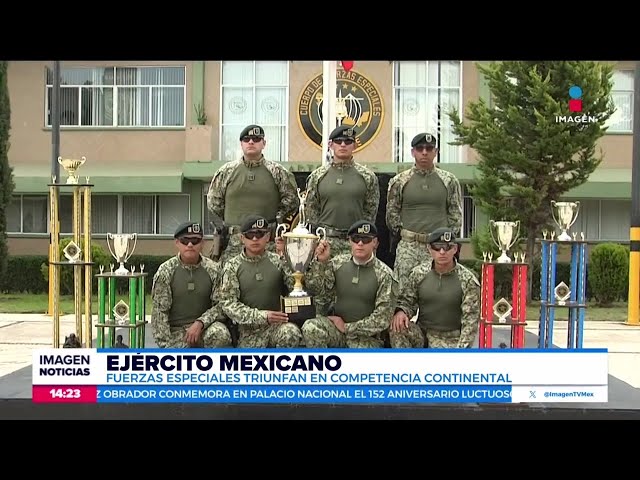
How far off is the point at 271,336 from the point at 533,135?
9.73 m

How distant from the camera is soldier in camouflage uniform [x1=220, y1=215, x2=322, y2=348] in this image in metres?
5.07

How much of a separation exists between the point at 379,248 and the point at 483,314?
135 centimetres

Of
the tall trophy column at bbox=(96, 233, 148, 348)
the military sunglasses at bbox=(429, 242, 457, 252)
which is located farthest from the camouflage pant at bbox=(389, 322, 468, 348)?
the tall trophy column at bbox=(96, 233, 148, 348)

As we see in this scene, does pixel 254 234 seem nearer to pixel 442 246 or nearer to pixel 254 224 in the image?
pixel 254 224

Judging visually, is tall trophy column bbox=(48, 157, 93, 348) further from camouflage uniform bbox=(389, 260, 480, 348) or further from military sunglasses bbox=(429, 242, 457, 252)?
military sunglasses bbox=(429, 242, 457, 252)

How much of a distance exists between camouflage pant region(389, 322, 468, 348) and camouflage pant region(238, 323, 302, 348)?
23.7 inches

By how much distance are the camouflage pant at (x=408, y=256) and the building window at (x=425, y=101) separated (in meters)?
10.7

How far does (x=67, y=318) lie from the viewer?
1234 centimetres

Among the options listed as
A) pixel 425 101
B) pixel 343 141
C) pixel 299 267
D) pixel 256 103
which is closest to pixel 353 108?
pixel 425 101

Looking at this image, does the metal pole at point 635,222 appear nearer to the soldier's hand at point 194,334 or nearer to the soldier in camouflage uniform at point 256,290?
the soldier in camouflage uniform at point 256,290

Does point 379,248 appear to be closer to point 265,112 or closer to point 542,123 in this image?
point 542,123

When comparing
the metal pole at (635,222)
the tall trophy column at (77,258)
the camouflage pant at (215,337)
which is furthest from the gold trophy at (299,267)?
the metal pole at (635,222)

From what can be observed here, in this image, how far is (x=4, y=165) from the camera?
567 inches

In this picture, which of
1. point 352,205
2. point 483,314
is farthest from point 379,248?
point 483,314
